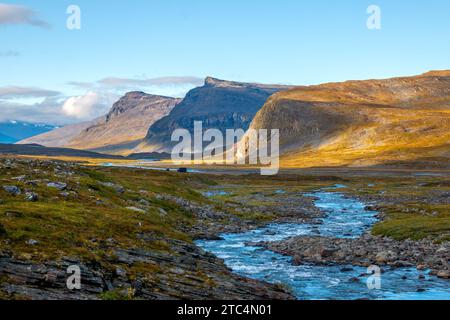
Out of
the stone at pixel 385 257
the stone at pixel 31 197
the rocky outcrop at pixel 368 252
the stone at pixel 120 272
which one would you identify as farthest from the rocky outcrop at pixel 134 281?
the stone at pixel 31 197

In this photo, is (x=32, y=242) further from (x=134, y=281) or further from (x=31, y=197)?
(x=31, y=197)

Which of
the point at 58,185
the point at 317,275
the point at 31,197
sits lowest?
the point at 317,275

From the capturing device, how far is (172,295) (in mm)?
25734

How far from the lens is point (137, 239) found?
38656 mm

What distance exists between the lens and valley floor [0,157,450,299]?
1017 inches

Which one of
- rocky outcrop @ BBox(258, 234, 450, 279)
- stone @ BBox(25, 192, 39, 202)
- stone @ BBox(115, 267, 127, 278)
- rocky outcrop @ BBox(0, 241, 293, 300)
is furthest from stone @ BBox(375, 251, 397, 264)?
stone @ BBox(25, 192, 39, 202)

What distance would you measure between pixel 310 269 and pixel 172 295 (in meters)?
13.8

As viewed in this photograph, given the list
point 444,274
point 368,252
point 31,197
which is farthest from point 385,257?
point 31,197

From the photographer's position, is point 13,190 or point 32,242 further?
point 13,190

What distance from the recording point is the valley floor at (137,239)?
25844 millimetres

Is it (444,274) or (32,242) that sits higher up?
(32,242)

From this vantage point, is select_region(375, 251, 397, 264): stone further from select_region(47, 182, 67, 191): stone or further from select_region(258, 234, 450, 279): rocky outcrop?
select_region(47, 182, 67, 191): stone

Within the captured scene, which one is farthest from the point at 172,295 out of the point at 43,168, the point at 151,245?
the point at 43,168
